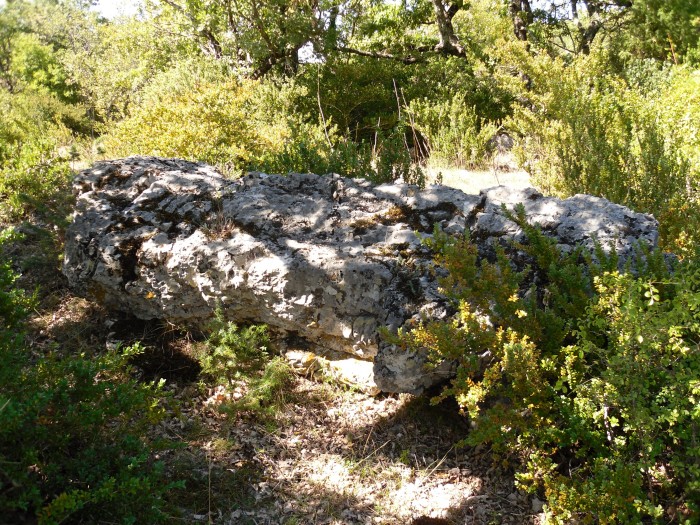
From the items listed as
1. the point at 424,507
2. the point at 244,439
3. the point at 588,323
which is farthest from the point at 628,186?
the point at 244,439

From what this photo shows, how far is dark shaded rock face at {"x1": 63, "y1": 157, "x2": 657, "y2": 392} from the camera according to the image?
3.48 m

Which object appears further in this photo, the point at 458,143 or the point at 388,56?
the point at 388,56

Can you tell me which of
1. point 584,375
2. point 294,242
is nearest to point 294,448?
point 294,242

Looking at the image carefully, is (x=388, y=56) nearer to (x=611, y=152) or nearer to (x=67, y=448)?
(x=611, y=152)

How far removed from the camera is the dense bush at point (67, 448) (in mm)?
2176

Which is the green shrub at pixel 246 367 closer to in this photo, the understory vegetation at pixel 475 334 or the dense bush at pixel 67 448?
the understory vegetation at pixel 475 334

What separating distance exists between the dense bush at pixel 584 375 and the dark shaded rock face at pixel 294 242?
33 centimetres

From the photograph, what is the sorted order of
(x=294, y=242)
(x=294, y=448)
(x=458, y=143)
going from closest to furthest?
(x=294, y=448), (x=294, y=242), (x=458, y=143)

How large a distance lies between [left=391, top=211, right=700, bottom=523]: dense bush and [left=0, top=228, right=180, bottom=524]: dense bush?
1.49 m

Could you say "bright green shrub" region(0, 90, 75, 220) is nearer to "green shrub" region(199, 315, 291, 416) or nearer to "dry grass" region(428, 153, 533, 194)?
"green shrub" region(199, 315, 291, 416)

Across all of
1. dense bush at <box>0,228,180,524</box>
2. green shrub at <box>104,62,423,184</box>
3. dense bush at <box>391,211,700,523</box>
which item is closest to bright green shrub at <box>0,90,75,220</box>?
green shrub at <box>104,62,423,184</box>

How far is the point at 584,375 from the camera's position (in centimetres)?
296

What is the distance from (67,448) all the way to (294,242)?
1833 mm


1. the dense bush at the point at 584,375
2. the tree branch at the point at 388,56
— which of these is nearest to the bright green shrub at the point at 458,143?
the tree branch at the point at 388,56
